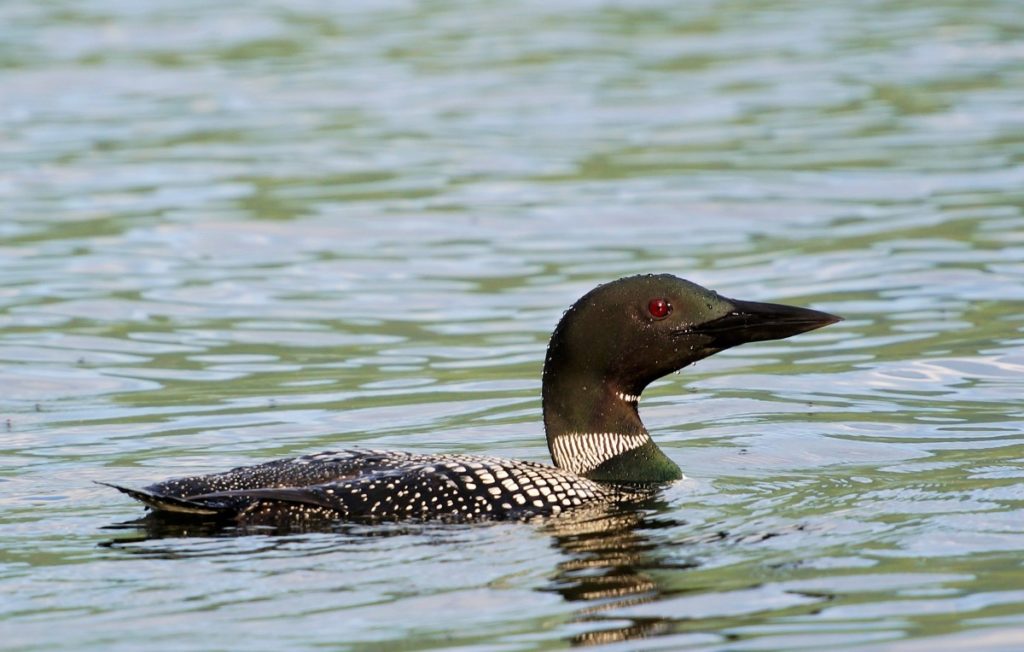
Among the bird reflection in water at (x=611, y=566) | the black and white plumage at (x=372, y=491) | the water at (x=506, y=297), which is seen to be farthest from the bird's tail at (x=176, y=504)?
the bird reflection in water at (x=611, y=566)

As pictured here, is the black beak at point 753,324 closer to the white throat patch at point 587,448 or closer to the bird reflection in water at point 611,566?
the white throat patch at point 587,448

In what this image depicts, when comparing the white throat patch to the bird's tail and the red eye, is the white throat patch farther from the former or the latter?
the bird's tail

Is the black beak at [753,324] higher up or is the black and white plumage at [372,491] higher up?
the black beak at [753,324]

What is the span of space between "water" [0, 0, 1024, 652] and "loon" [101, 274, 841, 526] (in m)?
0.25

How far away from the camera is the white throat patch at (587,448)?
645 cm

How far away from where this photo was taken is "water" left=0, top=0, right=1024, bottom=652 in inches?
202

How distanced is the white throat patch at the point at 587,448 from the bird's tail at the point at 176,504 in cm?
120

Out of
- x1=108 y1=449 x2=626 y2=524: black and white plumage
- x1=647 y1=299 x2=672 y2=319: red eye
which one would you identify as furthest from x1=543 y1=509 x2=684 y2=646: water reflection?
x1=647 y1=299 x2=672 y2=319: red eye

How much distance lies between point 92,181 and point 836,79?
6.40m

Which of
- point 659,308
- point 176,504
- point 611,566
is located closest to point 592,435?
point 659,308

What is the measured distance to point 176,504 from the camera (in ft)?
18.9

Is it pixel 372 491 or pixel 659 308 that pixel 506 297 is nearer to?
pixel 659 308

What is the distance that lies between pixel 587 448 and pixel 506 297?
3.84 meters

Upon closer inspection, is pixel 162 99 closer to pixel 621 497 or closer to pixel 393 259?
pixel 393 259
